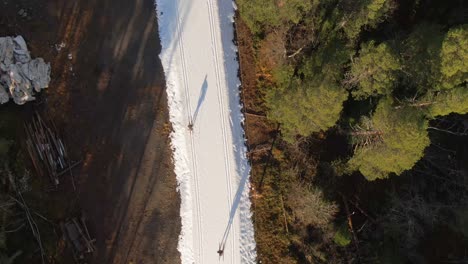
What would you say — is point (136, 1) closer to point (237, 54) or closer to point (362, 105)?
point (237, 54)

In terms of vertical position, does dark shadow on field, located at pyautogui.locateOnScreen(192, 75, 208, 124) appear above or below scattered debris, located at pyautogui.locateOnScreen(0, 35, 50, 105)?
below

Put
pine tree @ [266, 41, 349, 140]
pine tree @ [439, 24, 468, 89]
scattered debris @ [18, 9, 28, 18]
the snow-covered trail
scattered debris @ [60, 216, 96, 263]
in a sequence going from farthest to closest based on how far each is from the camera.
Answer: the snow-covered trail, scattered debris @ [18, 9, 28, 18], scattered debris @ [60, 216, 96, 263], pine tree @ [266, 41, 349, 140], pine tree @ [439, 24, 468, 89]

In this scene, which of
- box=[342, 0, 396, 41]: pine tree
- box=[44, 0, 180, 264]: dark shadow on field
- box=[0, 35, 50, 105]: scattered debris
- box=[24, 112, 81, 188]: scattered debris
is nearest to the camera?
box=[342, 0, 396, 41]: pine tree

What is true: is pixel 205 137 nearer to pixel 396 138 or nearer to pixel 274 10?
pixel 274 10

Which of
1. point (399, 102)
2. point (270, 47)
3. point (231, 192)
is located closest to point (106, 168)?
point (231, 192)

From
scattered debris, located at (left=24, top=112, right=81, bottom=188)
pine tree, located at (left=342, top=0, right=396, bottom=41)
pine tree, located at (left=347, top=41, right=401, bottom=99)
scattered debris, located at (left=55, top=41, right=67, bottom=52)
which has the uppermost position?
pine tree, located at (left=342, top=0, right=396, bottom=41)

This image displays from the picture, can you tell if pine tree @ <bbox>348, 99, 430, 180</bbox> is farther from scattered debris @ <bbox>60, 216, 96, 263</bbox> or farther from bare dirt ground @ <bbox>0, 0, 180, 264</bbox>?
scattered debris @ <bbox>60, 216, 96, 263</bbox>

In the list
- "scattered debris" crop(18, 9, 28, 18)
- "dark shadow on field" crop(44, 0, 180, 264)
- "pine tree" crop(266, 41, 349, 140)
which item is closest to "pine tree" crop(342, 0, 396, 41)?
"pine tree" crop(266, 41, 349, 140)
